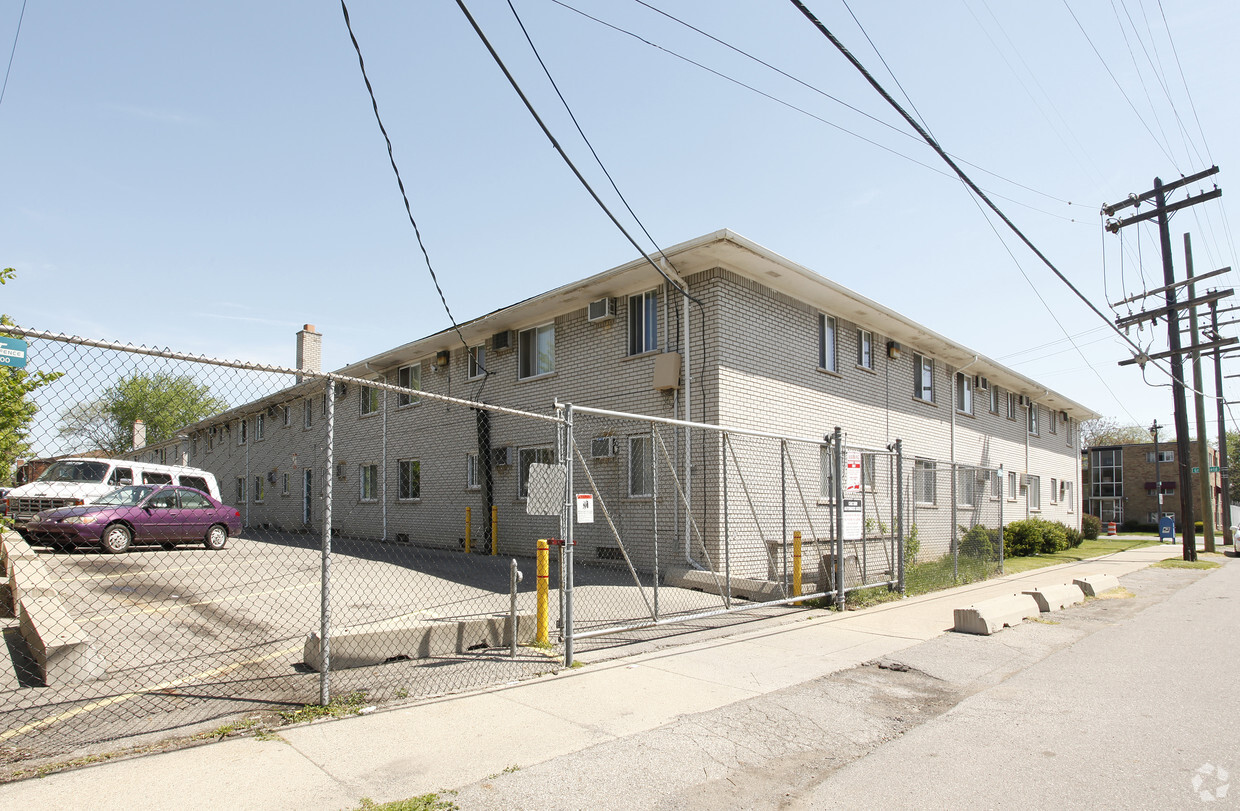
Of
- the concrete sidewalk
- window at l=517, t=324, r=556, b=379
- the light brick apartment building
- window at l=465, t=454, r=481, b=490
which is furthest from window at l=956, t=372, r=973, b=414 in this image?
the concrete sidewalk

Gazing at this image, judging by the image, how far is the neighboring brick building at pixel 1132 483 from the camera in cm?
5122

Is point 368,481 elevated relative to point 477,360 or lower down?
lower down

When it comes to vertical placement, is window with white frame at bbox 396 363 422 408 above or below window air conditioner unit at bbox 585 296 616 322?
below

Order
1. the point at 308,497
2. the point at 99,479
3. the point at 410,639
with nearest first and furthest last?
the point at 410,639
the point at 99,479
the point at 308,497

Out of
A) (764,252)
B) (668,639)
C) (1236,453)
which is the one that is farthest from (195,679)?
(1236,453)

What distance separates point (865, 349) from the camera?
691 inches

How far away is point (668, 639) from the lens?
Answer: 27.0 ft

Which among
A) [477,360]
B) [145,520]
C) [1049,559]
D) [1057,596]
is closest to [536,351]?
[477,360]

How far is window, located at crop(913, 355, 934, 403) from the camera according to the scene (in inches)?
781

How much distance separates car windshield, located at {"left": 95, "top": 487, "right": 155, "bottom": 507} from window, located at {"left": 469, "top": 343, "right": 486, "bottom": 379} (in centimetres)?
734

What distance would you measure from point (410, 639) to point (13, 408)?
559 centimetres

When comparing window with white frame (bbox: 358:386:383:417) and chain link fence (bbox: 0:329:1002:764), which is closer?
chain link fence (bbox: 0:329:1002:764)

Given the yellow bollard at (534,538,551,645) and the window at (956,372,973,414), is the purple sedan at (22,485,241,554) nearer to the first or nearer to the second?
the yellow bollard at (534,538,551,645)

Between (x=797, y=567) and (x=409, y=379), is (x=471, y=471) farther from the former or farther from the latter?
(x=797, y=567)
